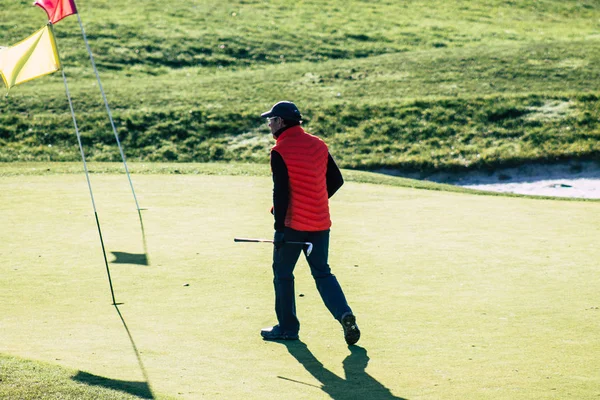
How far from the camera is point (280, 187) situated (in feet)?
23.4

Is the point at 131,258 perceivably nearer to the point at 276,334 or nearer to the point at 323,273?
the point at 276,334

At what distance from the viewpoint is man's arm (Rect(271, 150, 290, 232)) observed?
23.4 ft

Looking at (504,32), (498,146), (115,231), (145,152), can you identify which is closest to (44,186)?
(115,231)

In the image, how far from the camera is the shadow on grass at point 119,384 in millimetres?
5805

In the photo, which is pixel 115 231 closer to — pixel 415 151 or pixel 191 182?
pixel 191 182

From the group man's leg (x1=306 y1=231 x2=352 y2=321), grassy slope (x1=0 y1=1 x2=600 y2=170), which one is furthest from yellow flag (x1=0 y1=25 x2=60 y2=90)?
grassy slope (x1=0 y1=1 x2=600 y2=170)

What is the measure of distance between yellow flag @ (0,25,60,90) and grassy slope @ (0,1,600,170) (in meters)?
13.1

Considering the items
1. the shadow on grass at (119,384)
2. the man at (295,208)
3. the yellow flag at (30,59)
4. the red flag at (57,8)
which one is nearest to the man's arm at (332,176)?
the man at (295,208)

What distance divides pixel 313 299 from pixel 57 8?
5050 millimetres

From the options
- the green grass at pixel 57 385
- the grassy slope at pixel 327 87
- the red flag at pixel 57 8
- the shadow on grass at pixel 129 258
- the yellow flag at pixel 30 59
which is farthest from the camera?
the grassy slope at pixel 327 87

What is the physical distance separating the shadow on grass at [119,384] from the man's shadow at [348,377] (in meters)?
0.97

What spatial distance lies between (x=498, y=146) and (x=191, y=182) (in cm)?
969

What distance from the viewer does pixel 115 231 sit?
1179 cm

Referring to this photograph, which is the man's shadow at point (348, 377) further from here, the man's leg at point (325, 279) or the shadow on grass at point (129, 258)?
the shadow on grass at point (129, 258)
